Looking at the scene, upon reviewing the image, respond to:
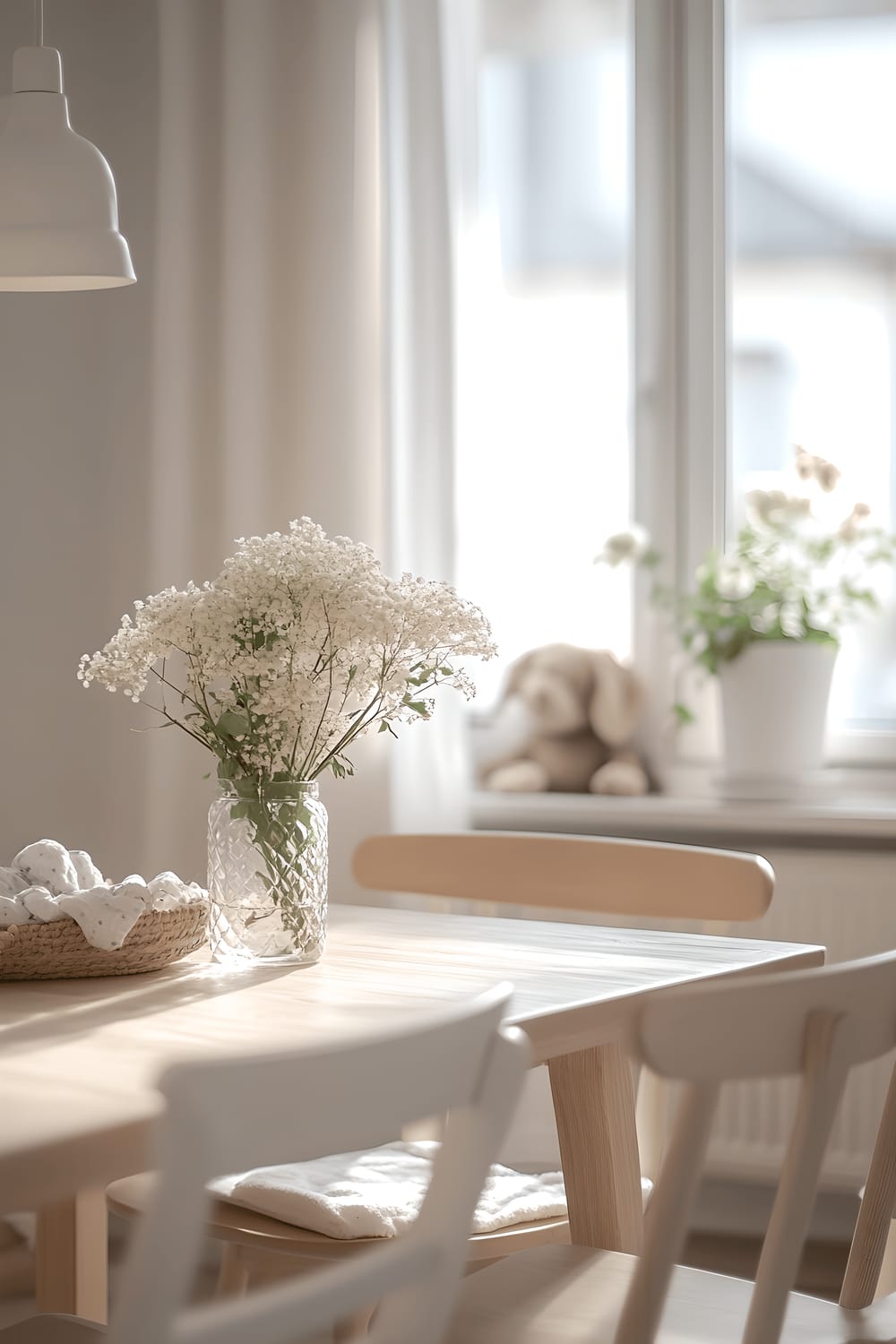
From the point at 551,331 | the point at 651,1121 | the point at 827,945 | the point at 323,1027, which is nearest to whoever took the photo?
the point at 323,1027

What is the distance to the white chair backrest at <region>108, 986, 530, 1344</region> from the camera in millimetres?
691

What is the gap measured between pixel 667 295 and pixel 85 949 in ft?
6.28

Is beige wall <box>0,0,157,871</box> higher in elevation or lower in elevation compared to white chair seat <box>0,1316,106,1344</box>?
higher

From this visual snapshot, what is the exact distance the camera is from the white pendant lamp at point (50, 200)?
1.61 meters

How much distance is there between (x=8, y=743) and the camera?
289 centimetres

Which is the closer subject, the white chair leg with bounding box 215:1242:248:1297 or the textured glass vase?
the textured glass vase

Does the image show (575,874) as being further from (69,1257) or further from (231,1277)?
(69,1257)

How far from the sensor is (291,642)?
1.42 m

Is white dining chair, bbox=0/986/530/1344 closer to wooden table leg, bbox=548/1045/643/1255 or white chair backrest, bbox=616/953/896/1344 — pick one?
white chair backrest, bbox=616/953/896/1344

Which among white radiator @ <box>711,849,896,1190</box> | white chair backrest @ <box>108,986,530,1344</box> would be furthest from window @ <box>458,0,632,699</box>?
white chair backrest @ <box>108,986,530,1344</box>

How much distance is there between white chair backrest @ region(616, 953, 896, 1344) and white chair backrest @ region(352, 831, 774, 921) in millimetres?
752

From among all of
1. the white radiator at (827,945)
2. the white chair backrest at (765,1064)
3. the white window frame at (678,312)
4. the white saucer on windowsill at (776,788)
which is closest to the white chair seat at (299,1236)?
the white chair backrest at (765,1064)

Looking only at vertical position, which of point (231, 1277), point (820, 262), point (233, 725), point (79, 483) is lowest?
point (231, 1277)

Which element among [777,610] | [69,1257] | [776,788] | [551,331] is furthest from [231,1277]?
[551,331]
